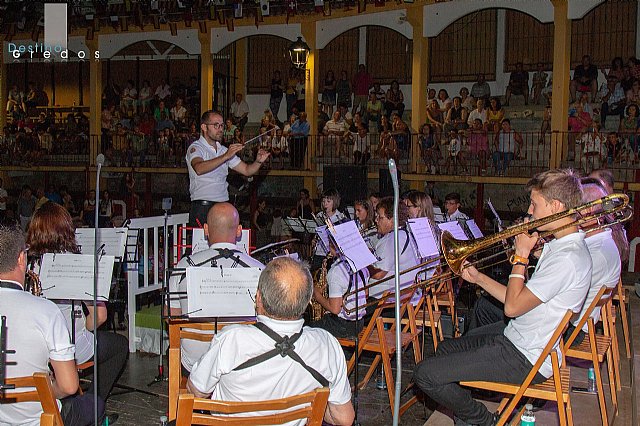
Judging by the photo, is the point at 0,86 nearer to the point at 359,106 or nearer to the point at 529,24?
the point at 359,106

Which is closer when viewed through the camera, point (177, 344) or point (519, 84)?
point (177, 344)

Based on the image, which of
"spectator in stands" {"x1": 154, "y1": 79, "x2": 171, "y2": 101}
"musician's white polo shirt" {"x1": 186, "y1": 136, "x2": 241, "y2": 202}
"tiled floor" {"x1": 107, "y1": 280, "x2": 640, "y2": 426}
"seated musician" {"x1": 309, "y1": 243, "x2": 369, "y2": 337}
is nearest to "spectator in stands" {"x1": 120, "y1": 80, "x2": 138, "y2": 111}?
"spectator in stands" {"x1": 154, "y1": 79, "x2": 171, "y2": 101}

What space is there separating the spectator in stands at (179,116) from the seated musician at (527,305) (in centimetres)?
1536

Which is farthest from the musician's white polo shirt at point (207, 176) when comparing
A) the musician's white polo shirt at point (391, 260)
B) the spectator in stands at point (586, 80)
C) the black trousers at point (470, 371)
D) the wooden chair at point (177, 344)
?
the spectator in stands at point (586, 80)

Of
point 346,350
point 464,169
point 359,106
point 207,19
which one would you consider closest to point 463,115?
point 464,169

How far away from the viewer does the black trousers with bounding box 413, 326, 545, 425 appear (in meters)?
4.04

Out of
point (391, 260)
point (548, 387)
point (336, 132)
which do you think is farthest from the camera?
point (336, 132)

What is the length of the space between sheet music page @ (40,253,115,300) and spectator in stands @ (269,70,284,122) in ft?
49.5

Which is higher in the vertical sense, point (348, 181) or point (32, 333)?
point (348, 181)

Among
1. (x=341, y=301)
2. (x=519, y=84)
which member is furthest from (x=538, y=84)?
(x=341, y=301)

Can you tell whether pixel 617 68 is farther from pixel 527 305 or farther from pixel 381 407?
pixel 527 305

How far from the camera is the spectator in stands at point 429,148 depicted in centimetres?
1466

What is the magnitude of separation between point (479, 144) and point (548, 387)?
1075cm

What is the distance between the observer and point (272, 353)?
9.69 ft
